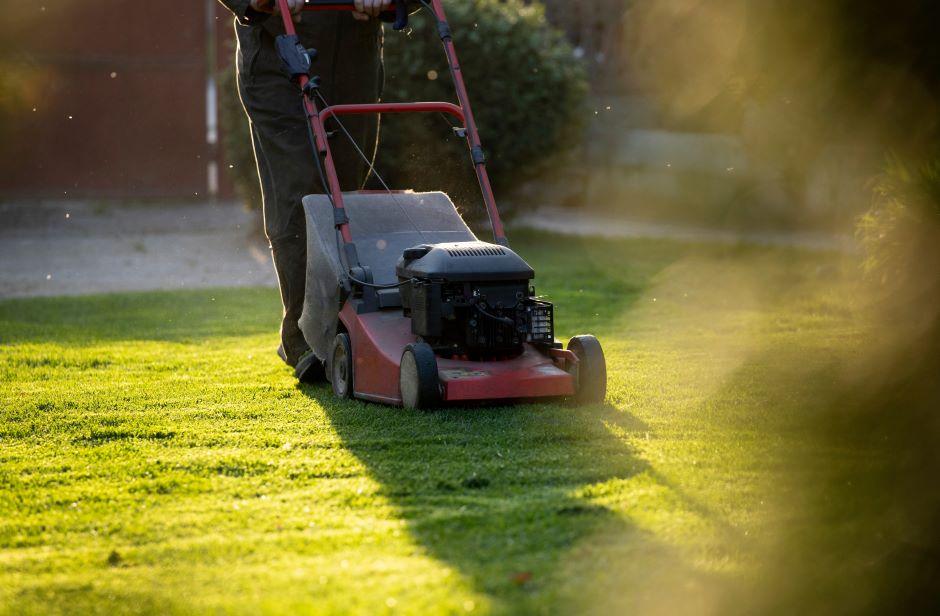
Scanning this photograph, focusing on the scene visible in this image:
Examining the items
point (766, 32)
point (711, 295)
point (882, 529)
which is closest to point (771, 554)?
point (882, 529)

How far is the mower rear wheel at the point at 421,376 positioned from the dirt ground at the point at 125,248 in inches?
147

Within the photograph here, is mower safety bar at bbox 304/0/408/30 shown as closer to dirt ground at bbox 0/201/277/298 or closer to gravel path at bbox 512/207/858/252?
dirt ground at bbox 0/201/277/298

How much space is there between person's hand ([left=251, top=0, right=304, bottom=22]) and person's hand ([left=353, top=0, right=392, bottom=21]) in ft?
0.57

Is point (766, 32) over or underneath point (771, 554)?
over

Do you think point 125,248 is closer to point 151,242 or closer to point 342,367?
point 151,242

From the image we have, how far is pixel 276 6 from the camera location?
3973 mm

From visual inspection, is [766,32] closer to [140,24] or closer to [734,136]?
[734,136]

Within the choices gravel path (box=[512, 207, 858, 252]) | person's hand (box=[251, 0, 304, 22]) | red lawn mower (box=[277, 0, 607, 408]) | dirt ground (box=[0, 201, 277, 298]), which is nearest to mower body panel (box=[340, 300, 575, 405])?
red lawn mower (box=[277, 0, 607, 408])

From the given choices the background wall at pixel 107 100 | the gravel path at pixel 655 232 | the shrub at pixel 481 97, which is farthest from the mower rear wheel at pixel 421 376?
the background wall at pixel 107 100

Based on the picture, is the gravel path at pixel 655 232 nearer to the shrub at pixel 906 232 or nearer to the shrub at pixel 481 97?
the shrub at pixel 481 97

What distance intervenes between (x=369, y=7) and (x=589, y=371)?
4.47ft

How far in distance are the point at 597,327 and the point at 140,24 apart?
25.3 ft

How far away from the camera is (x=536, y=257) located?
25.9 feet

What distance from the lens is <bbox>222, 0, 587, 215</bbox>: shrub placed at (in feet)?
26.0
